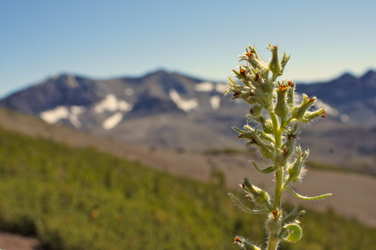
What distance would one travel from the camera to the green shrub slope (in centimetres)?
753

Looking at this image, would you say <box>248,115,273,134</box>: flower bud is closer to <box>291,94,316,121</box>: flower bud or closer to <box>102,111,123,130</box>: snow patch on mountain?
<box>291,94,316,121</box>: flower bud

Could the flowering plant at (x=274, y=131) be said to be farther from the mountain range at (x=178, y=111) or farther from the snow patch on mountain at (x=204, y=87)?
the snow patch on mountain at (x=204, y=87)

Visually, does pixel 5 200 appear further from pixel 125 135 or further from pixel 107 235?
pixel 125 135

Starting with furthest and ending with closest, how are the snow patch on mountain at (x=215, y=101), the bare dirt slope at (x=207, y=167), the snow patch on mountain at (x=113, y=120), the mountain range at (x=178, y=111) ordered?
the snow patch on mountain at (x=215, y=101)
the snow patch on mountain at (x=113, y=120)
the mountain range at (x=178, y=111)
the bare dirt slope at (x=207, y=167)

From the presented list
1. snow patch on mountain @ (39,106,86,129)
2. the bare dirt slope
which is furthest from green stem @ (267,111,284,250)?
snow patch on mountain @ (39,106,86,129)

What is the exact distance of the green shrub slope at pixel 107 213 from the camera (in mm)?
7531

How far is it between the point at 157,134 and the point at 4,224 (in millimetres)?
92290

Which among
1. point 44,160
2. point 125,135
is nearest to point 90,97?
point 125,135

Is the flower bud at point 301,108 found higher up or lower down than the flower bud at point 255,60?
lower down

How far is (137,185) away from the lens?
516 inches

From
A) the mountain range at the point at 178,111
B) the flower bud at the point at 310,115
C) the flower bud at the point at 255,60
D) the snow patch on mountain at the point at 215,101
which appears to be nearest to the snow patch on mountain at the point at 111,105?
the mountain range at the point at 178,111

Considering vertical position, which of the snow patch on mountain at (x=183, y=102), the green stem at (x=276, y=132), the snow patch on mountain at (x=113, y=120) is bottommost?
the snow patch on mountain at (x=113, y=120)

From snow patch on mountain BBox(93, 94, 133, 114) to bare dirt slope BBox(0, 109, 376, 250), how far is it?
107 m

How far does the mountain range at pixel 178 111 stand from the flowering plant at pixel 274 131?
2693 inches
